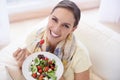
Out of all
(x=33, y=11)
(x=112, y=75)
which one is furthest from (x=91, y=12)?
(x=112, y=75)

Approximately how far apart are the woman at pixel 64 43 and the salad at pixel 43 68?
0.26ft

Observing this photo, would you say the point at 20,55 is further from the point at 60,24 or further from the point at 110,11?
Answer: the point at 110,11

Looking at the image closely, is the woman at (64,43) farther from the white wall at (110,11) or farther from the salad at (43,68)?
the white wall at (110,11)

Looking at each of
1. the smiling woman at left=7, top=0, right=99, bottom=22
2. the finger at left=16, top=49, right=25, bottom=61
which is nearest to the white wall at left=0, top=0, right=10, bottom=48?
the smiling woman at left=7, top=0, right=99, bottom=22

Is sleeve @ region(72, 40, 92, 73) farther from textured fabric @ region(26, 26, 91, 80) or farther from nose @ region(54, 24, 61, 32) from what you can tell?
nose @ region(54, 24, 61, 32)

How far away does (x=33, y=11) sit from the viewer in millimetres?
2207

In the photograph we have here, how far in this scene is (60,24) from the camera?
3.62 feet

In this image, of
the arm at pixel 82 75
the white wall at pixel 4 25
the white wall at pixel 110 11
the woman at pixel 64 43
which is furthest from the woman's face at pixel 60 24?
the white wall at pixel 110 11

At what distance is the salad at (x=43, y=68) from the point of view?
1.10 meters

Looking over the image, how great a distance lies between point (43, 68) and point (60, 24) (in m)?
0.22

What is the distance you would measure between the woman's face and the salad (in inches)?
4.3

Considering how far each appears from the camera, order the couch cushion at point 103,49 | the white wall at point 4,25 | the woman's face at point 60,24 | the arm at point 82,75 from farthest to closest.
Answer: the white wall at point 4,25, the couch cushion at point 103,49, the arm at point 82,75, the woman's face at point 60,24

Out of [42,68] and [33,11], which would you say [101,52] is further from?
[33,11]

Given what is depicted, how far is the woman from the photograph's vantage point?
43.4 inches
